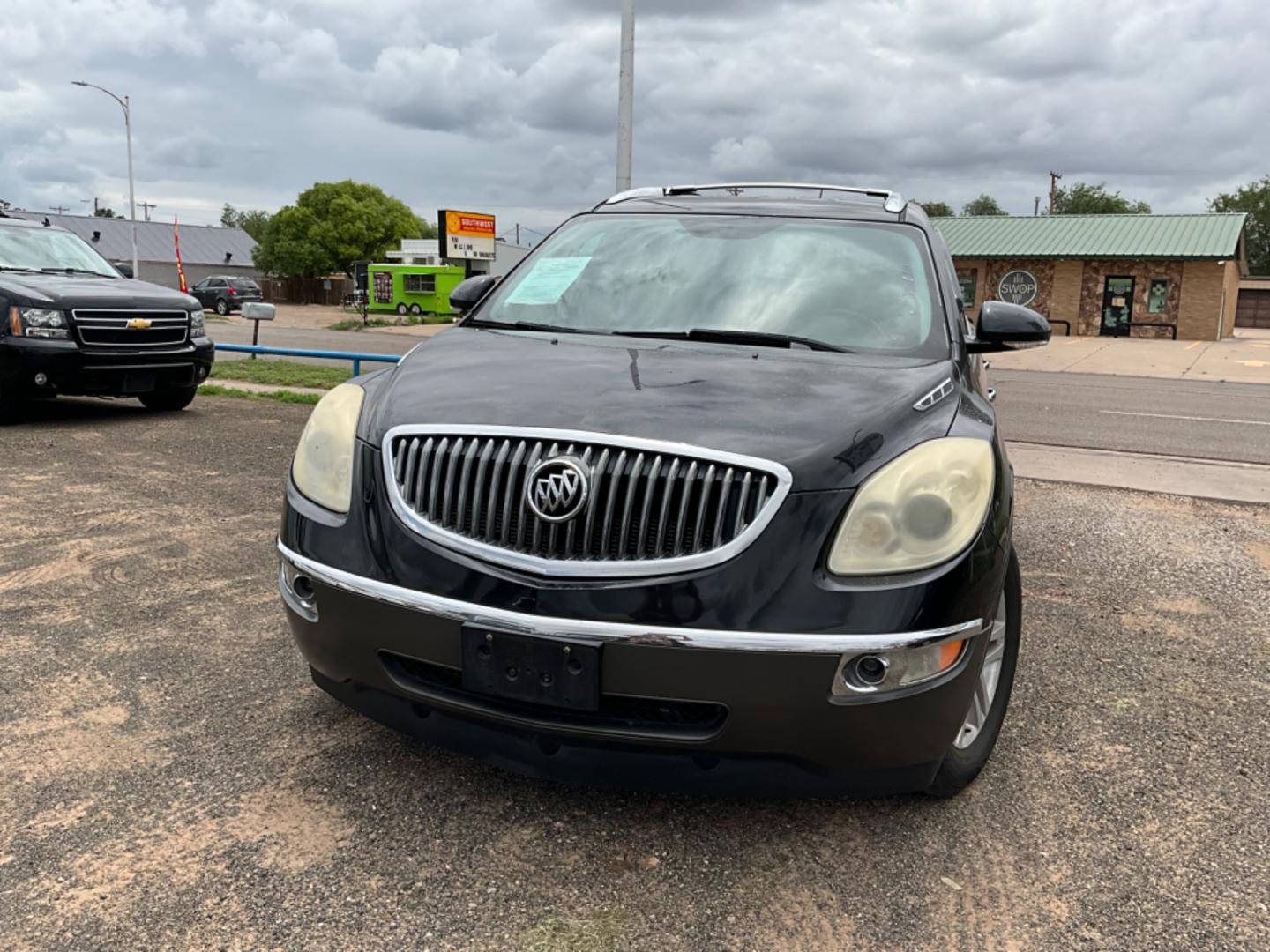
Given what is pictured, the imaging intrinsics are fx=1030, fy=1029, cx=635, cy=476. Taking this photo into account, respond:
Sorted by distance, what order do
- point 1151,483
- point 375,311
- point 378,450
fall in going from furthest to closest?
1. point 375,311
2. point 1151,483
3. point 378,450

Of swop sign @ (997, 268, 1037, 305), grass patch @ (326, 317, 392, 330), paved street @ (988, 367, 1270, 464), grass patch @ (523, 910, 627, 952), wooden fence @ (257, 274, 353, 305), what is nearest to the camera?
grass patch @ (523, 910, 627, 952)

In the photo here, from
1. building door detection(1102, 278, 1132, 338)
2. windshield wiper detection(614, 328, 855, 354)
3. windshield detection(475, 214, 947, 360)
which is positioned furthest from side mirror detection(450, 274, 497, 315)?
building door detection(1102, 278, 1132, 338)

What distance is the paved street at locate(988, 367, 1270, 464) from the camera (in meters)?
10.8

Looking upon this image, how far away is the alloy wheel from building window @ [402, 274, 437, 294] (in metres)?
45.6

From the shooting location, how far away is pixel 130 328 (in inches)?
328

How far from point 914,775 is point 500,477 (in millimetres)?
1209

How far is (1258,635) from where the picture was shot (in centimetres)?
429

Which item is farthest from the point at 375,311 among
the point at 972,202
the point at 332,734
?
the point at 972,202

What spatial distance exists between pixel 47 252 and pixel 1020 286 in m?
37.9

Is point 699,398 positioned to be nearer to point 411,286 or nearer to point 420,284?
point 420,284

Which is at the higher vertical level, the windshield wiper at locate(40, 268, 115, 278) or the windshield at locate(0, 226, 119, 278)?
the windshield at locate(0, 226, 119, 278)

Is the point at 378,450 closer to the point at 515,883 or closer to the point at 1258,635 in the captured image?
the point at 515,883

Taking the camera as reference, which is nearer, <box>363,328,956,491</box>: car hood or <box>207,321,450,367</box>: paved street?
<box>363,328,956,491</box>: car hood

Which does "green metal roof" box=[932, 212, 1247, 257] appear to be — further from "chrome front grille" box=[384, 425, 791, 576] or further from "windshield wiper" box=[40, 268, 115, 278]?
"chrome front grille" box=[384, 425, 791, 576]
